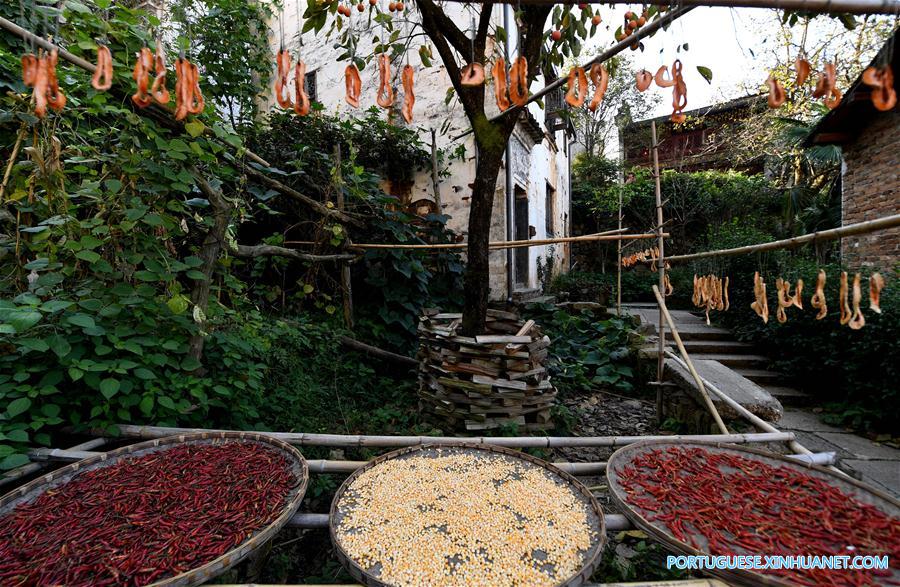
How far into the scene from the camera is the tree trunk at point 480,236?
9.48ft

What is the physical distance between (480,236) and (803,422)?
3.89m

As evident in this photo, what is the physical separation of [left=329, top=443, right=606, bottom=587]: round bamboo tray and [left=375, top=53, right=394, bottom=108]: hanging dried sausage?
55.0 inches

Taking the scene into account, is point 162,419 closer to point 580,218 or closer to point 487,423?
point 487,423

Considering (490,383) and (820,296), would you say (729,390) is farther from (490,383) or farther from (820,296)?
(820,296)

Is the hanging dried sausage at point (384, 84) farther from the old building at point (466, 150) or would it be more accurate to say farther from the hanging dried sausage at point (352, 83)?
the old building at point (466, 150)

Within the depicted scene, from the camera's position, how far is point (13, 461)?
1465mm

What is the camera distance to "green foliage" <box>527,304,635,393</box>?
4613 millimetres

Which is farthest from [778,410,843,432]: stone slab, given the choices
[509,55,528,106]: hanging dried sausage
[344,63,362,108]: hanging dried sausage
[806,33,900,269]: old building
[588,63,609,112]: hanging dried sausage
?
[344,63,362,108]: hanging dried sausage

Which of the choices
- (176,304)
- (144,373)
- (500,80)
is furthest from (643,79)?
(144,373)

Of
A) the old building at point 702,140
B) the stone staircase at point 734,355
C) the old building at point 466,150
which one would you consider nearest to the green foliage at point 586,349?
the stone staircase at point 734,355

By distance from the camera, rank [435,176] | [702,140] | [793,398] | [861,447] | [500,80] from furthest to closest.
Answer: [702,140]
[435,176]
[793,398]
[861,447]
[500,80]

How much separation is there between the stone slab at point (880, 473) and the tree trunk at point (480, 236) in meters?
2.83

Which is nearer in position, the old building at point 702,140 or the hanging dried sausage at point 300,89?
the hanging dried sausage at point 300,89

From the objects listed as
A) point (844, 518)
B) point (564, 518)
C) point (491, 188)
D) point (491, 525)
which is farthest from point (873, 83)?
point (491, 188)
